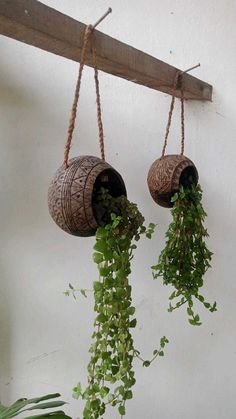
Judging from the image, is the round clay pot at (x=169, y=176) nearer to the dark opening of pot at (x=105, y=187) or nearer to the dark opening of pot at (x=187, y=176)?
the dark opening of pot at (x=187, y=176)

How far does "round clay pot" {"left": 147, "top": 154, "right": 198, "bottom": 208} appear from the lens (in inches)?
30.1

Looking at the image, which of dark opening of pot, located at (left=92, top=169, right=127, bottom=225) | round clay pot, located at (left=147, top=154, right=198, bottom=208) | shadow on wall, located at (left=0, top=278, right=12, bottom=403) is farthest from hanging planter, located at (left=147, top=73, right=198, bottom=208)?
shadow on wall, located at (left=0, top=278, right=12, bottom=403)

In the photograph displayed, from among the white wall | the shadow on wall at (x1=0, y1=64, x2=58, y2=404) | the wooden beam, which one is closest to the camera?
the wooden beam

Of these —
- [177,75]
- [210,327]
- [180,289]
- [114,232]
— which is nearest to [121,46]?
[177,75]

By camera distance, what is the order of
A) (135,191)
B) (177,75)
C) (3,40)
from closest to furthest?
1. (177,75)
2. (135,191)
3. (3,40)

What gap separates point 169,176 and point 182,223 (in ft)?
0.36

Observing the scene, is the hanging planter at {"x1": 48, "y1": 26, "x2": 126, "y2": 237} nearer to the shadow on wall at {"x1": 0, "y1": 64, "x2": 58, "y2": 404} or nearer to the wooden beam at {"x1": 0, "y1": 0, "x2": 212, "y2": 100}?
the wooden beam at {"x1": 0, "y1": 0, "x2": 212, "y2": 100}

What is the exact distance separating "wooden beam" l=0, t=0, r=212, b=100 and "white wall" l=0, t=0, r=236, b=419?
7.4 inches

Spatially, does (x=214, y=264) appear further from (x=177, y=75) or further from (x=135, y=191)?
(x=177, y=75)

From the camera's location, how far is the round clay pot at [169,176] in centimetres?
77

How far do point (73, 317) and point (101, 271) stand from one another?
0.63 metres

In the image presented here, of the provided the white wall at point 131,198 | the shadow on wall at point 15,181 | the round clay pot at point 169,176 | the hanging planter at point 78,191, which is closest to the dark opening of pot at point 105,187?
the hanging planter at point 78,191

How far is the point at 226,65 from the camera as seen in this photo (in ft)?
3.07

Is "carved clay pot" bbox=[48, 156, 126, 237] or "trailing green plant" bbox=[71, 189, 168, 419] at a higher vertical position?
"carved clay pot" bbox=[48, 156, 126, 237]
